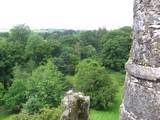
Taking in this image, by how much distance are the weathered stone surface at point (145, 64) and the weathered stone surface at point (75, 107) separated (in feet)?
8.92

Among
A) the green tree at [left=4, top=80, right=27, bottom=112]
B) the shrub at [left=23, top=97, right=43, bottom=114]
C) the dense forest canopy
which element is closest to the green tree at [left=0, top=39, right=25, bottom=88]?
the dense forest canopy

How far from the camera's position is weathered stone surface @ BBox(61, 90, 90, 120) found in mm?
8242

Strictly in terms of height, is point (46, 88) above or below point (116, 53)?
below

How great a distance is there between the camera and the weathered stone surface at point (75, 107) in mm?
8242

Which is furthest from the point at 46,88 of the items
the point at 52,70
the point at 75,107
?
the point at 75,107

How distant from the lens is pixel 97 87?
47906 mm

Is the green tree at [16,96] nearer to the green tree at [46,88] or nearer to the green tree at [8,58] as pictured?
the green tree at [46,88]

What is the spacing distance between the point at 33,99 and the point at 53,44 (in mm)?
30041

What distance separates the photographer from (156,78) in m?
5.36

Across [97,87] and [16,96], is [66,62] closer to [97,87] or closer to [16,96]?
[97,87]

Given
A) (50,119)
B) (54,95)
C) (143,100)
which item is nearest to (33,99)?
(54,95)

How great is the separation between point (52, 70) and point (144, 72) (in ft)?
148

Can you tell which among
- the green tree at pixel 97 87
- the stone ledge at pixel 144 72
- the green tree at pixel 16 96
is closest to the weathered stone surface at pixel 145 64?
the stone ledge at pixel 144 72

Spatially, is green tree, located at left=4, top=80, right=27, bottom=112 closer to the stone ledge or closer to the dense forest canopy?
the dense forest canopy
